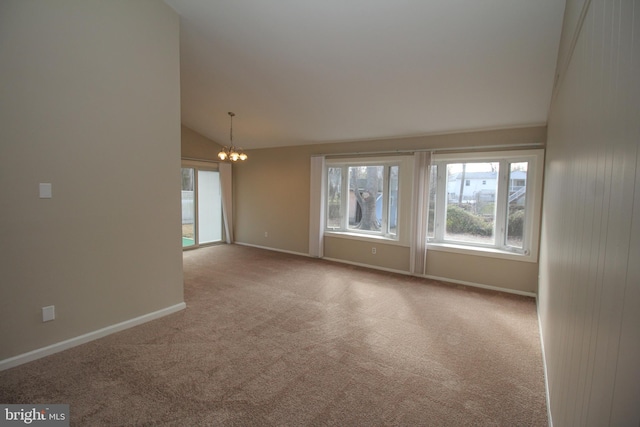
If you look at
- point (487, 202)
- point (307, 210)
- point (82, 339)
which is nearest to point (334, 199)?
point (307, 210)

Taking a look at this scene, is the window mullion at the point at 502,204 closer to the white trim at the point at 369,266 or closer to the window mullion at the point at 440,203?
the window mullion at the point at 440,203

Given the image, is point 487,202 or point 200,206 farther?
point 200,206

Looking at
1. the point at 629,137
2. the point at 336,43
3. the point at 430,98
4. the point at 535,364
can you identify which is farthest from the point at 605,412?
the point at 430,98

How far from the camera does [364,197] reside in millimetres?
5949

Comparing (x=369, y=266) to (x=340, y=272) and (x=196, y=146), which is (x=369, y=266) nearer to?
(x=340, y=272)

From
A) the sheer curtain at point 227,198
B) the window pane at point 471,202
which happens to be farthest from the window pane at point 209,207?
the window pane at point 471,202

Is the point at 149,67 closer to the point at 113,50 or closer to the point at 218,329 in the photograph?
the point at 113,50

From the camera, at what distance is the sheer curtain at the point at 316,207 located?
20.3ft

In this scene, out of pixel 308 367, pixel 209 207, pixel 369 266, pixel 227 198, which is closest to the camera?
pixel 308 367

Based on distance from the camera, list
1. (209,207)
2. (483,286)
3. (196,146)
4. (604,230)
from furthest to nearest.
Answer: (209,207), (196,146), (483,286), (604,230)

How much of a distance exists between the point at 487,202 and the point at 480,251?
2.46ft

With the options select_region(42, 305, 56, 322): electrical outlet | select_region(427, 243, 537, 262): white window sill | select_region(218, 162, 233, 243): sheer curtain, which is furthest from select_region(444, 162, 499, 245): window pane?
select_region(218, 162, 233, 243): sheer curtain

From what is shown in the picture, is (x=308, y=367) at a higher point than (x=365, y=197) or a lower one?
lower

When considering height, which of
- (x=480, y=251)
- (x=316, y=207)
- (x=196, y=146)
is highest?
(x=196, y=146)
